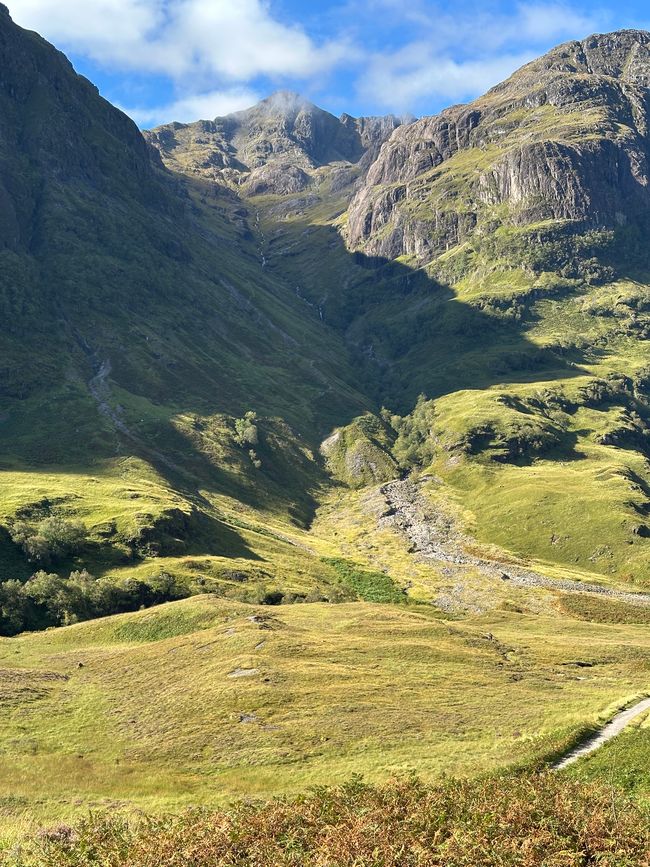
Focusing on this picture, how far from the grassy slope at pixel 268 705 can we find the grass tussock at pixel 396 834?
10512mm

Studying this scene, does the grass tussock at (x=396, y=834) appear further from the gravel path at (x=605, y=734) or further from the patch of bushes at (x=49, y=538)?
the patch of bushes at (x=49, y=538)

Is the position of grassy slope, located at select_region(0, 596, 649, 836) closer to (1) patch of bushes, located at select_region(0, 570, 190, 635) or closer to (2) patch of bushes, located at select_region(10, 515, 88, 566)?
(1) patch of bushes, located at select_region(0, 570, 190, 635)

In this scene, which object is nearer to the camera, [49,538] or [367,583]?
[49,538]

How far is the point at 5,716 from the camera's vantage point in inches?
2354

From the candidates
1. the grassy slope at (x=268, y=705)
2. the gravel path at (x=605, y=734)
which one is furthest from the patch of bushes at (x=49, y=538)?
the gravel path at (x=605, y=734)

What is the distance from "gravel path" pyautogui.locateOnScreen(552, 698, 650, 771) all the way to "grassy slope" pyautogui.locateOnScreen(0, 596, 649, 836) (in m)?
1.40

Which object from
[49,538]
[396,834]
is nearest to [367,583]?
[49,538]

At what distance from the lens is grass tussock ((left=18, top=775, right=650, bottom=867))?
87.2 ft

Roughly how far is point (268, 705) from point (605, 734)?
28825mm

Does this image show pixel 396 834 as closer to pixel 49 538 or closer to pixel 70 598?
pixel 70 598

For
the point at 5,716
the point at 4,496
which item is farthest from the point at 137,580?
the point at 5,716

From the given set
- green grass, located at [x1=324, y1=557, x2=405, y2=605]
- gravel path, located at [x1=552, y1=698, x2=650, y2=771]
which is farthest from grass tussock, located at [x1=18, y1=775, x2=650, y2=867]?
green grass, located at [x1=324, y1=557, x2=405, y2=605]

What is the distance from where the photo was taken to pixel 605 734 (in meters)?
51.6

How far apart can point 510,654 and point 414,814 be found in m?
61.3
